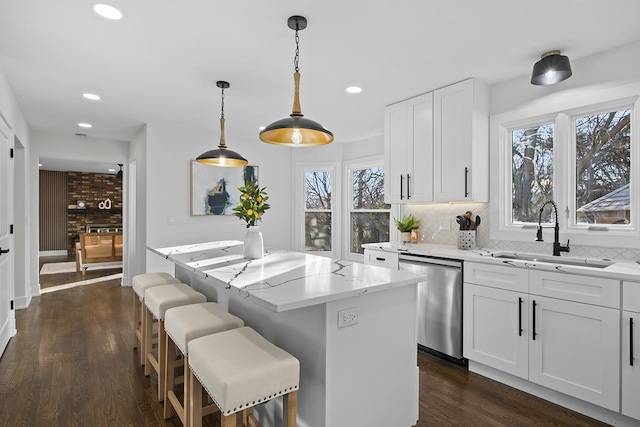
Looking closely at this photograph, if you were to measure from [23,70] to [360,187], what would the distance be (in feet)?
13.8

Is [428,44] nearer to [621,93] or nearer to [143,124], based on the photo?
[621,93]

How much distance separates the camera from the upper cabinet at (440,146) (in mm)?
3133

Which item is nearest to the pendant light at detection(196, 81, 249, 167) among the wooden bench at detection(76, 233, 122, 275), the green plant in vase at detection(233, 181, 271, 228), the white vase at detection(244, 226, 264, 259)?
the green plant in vase at detection(233, 181, 271, 228)

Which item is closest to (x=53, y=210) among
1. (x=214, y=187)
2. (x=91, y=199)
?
(x=91, y=199)

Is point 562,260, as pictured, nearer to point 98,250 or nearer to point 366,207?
point 366,207

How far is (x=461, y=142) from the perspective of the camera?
10.4 feet

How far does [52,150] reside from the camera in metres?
5.39

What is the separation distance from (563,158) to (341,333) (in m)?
2.35


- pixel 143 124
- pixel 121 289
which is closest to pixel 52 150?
pixel 143 124

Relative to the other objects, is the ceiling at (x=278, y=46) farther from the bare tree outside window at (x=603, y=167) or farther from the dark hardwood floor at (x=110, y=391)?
the dark hardwood floor at (x=110, y=391)

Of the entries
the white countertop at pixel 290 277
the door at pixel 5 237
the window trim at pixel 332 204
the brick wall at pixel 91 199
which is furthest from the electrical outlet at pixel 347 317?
the brick wall at pixel 91 199

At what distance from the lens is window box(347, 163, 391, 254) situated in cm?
537

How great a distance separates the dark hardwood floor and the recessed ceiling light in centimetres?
245

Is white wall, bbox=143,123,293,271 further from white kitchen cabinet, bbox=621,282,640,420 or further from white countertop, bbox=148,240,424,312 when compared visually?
white kitchen cabinet, bbox=621,282,640,420
